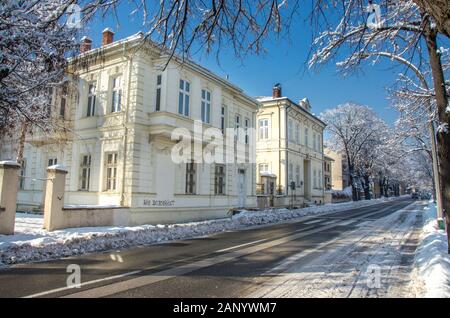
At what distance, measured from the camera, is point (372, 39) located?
8.05m

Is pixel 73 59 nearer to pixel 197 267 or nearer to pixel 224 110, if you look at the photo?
pixel 197 267

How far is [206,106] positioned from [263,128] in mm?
16180

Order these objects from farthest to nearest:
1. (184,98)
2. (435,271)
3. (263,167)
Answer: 1. (263,167)
2. (184,98)
3. (435,271)

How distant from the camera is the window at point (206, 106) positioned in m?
21.0

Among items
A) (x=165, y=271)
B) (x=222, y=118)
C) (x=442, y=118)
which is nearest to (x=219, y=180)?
(x=222, y=118)

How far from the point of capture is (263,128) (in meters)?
36.6

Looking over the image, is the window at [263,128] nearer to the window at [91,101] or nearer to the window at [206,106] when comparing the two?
the window at [206,106]

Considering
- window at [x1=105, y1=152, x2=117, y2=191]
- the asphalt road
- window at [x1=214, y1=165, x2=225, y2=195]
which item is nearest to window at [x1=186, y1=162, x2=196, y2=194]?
window at [x1=214, y1=165, x2=225, y2=195]

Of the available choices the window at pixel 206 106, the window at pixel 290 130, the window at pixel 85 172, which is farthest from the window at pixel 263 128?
the window at pixel 85 172

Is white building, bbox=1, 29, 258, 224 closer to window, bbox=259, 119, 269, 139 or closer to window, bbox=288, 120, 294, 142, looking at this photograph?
window, bbox=259, 119, 269, 139

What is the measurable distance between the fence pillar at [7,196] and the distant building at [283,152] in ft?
70.6

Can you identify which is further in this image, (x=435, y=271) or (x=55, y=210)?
(x=55, y=210)

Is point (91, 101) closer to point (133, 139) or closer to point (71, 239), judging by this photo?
point (133, 139)
